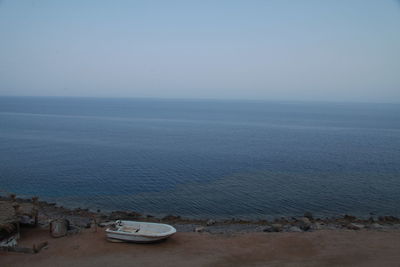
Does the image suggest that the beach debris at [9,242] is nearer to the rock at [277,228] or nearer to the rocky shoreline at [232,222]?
the rocky shoreline at [232,222]

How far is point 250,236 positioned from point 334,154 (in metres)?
33.3

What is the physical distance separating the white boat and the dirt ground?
0.36m

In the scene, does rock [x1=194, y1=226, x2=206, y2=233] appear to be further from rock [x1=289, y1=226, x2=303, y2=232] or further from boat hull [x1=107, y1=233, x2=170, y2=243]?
rock [x1=289, y1=226, x2=303, y2=232]

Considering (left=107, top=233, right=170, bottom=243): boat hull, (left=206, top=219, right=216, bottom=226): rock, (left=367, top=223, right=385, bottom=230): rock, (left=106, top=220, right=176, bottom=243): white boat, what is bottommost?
(left=206, top=219, right=216, bottom=226): rock

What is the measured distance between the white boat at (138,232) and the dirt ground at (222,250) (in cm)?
36

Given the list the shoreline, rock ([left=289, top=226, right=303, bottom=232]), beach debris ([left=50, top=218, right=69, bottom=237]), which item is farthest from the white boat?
rock ([left=289, top=226, right=303, bottom=232])

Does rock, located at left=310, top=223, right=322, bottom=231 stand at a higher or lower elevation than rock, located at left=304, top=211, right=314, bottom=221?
higher

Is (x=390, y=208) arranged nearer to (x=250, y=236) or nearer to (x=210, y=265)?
(x=250, y=236)

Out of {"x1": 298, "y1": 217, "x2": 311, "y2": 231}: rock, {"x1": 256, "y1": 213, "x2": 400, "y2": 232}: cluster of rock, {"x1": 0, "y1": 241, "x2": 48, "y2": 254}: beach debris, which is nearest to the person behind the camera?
{"x1": 0, "y1": 241, "x2": 48, "y2": 254}: beach debris

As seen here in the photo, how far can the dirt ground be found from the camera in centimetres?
1453

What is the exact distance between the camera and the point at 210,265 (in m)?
14.3

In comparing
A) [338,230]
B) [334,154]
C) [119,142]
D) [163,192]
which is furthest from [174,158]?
[338,230]

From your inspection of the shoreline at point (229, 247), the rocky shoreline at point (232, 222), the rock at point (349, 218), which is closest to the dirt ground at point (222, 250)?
the shoreline at point (229, 247)

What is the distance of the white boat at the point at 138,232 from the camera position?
1644cm
